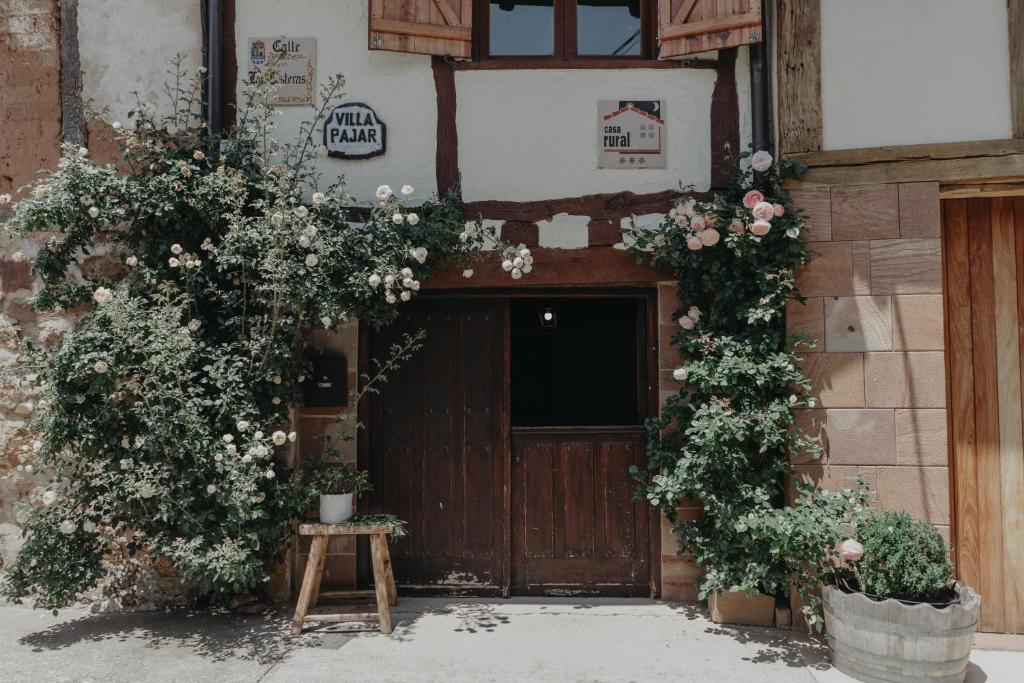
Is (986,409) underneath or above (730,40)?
underneath

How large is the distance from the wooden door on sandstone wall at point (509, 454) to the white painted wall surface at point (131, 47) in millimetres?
2083

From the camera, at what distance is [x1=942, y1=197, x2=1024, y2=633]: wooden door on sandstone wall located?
4.12m

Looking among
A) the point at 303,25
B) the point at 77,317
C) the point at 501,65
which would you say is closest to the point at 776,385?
the point at 501,65

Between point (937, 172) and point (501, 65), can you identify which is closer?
point (937, 172)

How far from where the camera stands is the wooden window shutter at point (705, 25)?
4211 mm

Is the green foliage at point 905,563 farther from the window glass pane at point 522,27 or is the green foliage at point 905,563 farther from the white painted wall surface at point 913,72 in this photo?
the window glass pane at point 522,27

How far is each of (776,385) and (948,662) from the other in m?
1.49

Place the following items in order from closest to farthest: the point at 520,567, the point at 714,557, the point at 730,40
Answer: the point at 714,557 < the point at 730,40 < the point at 520,567

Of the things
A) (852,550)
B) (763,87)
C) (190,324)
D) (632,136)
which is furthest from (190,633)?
(763,87)

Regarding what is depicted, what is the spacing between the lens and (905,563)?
3395 millimetres

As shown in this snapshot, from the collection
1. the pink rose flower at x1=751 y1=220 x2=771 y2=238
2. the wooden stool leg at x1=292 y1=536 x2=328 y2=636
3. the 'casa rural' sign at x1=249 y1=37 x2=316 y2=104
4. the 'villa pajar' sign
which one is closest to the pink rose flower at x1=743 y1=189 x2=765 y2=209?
the pink rose flower at x1=751 y1=220 x2=771 y2=238

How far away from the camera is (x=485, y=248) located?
442cm

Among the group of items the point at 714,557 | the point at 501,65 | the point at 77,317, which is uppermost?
the point at 501,65

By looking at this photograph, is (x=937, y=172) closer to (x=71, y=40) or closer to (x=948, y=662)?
→ (x=948, y=662)
